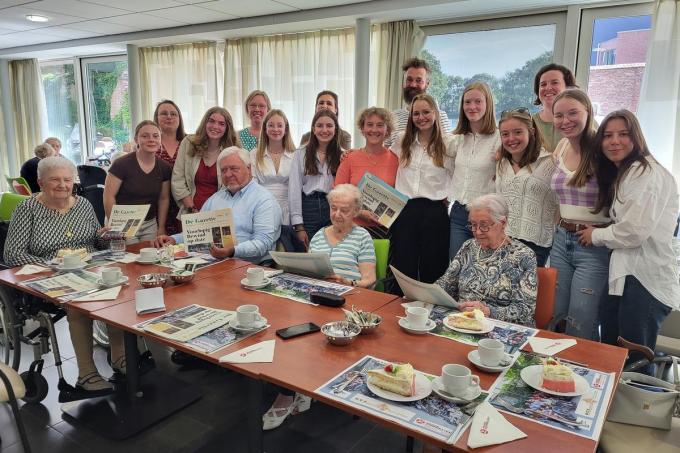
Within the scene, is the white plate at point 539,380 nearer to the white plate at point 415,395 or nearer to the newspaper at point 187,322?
the white plate at point 415,395

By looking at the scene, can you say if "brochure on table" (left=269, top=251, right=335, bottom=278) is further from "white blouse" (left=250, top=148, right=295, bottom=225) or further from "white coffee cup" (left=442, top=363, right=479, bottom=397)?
"white coffee cup" (left=442, top=363, right=479, bottom=397)

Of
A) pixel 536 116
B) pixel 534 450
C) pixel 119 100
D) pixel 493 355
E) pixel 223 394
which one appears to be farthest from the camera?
pixel 119 100

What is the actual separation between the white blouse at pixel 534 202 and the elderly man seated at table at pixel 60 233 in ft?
7.41

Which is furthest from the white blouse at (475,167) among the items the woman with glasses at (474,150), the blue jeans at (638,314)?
the blue jeans at (638,314)

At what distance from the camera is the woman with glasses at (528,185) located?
247 cm

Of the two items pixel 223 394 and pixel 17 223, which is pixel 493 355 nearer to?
pixel 223 394

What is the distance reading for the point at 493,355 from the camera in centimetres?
145

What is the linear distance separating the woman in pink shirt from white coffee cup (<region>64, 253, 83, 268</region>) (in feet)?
5.09

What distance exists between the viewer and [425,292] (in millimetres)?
1961

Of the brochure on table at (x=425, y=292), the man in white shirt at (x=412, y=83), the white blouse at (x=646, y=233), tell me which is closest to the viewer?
the brochure on table at (x=425, y=292)

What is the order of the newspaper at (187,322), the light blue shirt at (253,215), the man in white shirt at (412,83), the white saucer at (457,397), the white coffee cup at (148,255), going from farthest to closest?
the man in white shirt at (412,83)
the light blue shirt at (253,215)
the white coffee cup at (148,255)
the newspaper at (187,322)
the white saucer at (457,397)

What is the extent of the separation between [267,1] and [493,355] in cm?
430

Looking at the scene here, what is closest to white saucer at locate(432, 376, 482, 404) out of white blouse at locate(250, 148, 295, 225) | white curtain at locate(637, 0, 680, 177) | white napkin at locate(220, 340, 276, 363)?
white napkin at locate(220, 340, 276, 363)

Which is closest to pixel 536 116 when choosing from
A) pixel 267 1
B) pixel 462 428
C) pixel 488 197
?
pixel 488 197
